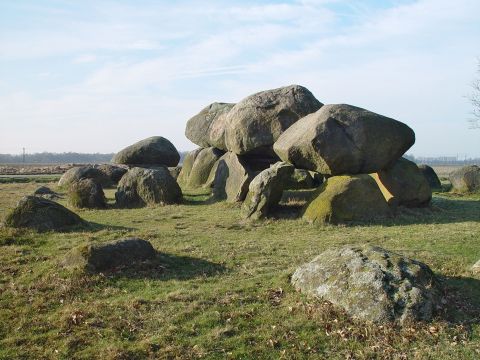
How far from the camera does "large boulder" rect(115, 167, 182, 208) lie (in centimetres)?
2341

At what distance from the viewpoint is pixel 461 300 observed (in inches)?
369

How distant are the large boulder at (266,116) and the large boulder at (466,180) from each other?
35.3 ft

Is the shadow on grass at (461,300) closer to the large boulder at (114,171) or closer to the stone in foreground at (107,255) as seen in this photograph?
the stone in foreground at (107,255)

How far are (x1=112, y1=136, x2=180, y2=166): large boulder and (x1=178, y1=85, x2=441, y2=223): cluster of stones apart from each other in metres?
8.41

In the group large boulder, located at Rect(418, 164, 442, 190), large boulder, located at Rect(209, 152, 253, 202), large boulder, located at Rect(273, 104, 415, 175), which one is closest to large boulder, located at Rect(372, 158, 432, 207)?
large boulder, located at Rect(273, 104, 415, 175)

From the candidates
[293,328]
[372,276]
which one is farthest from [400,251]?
[293,328]

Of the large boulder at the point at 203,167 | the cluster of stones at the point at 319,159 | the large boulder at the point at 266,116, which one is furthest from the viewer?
the large boulder at the point at 203,167

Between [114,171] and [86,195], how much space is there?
1130 centimetres

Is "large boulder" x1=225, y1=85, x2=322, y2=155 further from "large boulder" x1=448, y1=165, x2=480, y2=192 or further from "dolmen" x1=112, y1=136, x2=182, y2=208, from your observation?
"large boulder" x1=448, y1=165, x2=480, y2=192

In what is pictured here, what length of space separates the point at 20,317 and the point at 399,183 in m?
16.1

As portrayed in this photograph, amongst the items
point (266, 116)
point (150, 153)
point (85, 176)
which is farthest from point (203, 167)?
point (85, 176)

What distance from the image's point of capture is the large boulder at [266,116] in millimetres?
23688

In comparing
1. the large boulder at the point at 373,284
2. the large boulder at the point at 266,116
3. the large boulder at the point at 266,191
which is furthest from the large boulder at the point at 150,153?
the large boulder at the point at 373,284

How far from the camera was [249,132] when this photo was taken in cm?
2389
